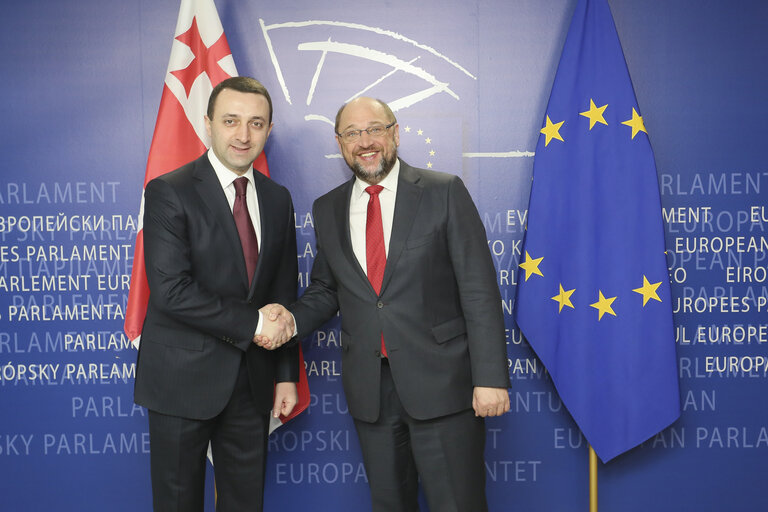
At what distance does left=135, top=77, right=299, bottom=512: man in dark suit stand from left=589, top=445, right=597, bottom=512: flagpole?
4.74ft

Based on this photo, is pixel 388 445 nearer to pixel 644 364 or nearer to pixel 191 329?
pixel 191 329

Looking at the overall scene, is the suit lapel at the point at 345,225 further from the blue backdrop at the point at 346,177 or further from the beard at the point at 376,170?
the blue backdrop at the point at 346,177

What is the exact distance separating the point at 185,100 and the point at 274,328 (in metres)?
1.18

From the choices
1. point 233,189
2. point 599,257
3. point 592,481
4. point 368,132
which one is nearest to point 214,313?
point 233,189

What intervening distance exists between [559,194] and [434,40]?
93 cm

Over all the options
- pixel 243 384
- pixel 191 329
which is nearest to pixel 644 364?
pixel 243 384

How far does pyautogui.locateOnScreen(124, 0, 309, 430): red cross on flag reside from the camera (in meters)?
2.45

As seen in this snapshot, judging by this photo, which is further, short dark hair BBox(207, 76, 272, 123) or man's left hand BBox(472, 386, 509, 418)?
short dark hair BBox(207, 76, 272, 123)

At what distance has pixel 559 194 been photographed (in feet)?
8.06

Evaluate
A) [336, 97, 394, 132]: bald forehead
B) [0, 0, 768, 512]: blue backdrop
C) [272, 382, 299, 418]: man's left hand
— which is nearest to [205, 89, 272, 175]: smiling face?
[336, 97, 394, 132]: bald forehead

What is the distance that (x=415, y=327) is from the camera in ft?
6.45

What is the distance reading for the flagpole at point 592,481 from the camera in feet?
8.37

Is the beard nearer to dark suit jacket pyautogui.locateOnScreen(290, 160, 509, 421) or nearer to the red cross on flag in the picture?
dark suit jacket pyautogui.locateOnScreen(290, 160, 509, 421)

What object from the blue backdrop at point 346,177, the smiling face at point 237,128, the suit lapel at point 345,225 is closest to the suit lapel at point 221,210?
the smiling face at point 237,128
